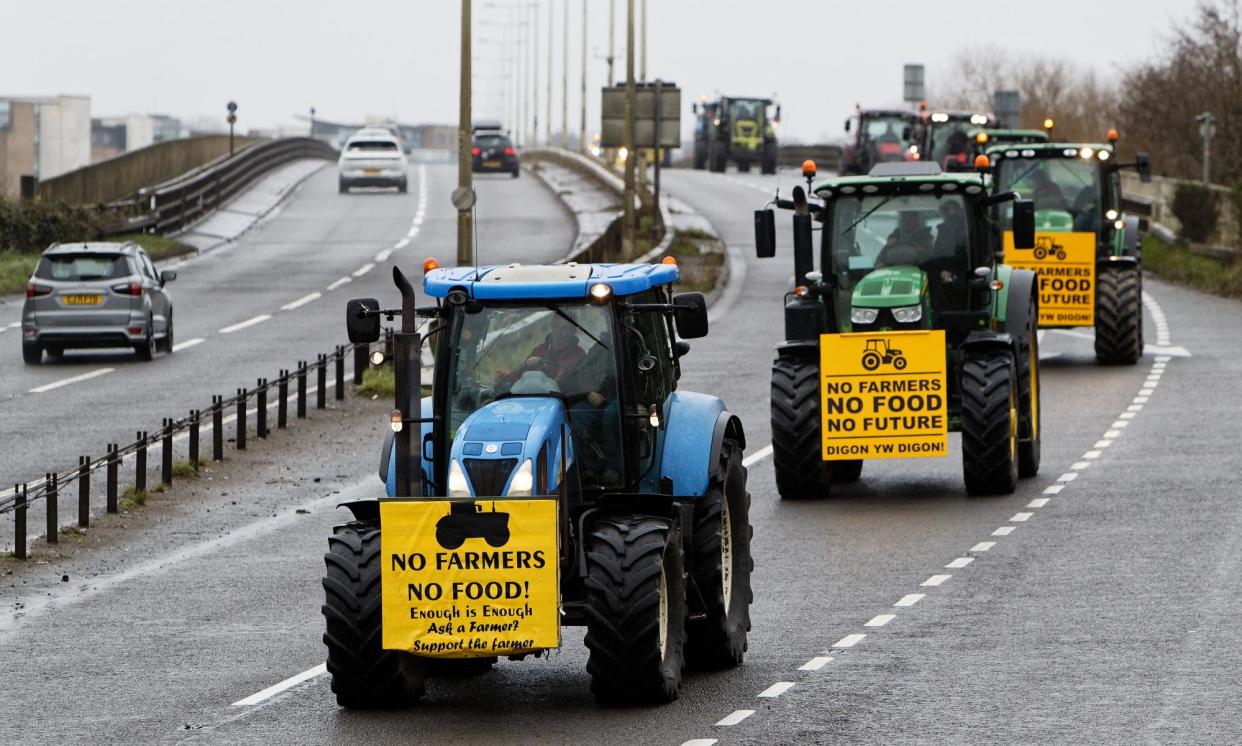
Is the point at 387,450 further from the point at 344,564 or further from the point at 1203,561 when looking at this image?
the point at 1203,561

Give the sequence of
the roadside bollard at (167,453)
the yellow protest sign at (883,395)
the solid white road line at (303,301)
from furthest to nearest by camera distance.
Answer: the solid white road line at (303,301), the roadside bollard at (167,453), the yellow protest sign at (883,395)

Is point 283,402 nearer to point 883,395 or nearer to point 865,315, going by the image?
point 865,315

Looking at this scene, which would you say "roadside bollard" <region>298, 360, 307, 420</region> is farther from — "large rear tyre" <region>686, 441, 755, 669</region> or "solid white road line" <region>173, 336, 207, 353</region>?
"large rear tyre" <region>686, 441, 755, 669</region>

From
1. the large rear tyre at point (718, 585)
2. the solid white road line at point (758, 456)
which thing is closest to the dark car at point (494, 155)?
the solid white road line at point (758, 456)

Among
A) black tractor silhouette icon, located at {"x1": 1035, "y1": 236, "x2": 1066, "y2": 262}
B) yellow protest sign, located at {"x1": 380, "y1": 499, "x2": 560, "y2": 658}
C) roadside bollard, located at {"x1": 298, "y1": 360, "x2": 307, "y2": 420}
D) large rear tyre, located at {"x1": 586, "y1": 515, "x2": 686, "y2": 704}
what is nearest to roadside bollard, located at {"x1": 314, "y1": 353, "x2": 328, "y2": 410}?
roadside bollard, located at {"x1": 298, "y1": 360, "x2": 307, "y2": 420}

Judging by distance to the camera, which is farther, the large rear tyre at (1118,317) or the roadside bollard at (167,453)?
the large rear tyre at (1118,317)

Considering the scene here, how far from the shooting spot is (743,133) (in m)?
85.9

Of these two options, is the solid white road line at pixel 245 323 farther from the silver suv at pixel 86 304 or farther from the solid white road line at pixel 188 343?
the silver suv at pixel 86 304

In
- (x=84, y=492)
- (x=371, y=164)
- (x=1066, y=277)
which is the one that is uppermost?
(x=371, y=164)

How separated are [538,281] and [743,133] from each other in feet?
242

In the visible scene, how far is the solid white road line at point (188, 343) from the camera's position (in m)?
35.4

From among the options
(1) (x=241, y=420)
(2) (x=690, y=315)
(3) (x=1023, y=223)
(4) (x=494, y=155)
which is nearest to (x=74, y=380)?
(1) (x=241, y=420)

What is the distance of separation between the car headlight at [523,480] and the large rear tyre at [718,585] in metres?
1.74

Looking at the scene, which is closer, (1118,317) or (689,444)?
(689,444)
